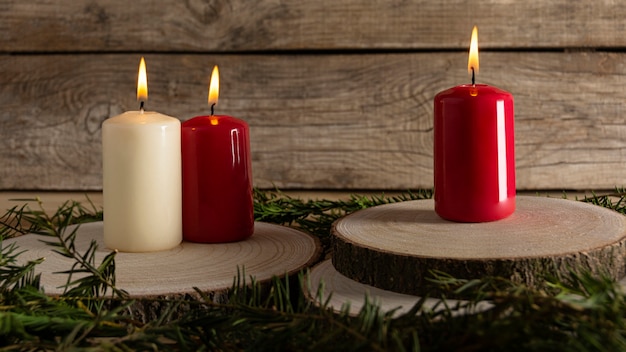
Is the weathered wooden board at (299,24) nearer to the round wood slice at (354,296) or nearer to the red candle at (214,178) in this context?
the red candle at (214,178)

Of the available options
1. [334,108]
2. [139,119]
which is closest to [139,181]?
[139,119]

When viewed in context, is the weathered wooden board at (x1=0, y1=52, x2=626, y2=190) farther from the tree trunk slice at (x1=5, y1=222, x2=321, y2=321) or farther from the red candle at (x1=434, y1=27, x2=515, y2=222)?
the red candle at (x1=434, y1=27, x2=515, y2=222)

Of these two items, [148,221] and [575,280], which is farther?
[148,221]

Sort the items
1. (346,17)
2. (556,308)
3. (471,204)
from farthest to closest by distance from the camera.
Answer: (346,17) → (471,204) → (556,308)

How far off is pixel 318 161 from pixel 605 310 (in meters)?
0.92

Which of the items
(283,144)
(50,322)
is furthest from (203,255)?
(283,144)

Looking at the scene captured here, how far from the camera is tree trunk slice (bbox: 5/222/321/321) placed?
655mm

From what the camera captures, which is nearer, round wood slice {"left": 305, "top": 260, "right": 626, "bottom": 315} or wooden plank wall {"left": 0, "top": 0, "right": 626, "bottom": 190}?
round wood slice {"left": 305, "top": 260, "right": 626, "bottom": 315}

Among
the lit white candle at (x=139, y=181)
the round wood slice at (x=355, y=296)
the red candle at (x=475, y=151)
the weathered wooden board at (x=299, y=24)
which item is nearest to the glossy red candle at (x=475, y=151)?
the red candle at (x=475, y=151)

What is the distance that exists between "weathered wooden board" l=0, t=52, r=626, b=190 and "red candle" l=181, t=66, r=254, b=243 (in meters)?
0.52

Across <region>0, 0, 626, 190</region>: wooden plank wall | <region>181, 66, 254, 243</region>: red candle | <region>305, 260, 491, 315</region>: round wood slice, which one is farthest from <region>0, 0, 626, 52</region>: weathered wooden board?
<region>305, 260, 491, 315</region>: round wood slice

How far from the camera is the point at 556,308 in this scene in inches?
17.4

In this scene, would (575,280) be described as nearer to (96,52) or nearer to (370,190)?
(370,190)

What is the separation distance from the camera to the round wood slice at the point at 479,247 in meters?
0.60
